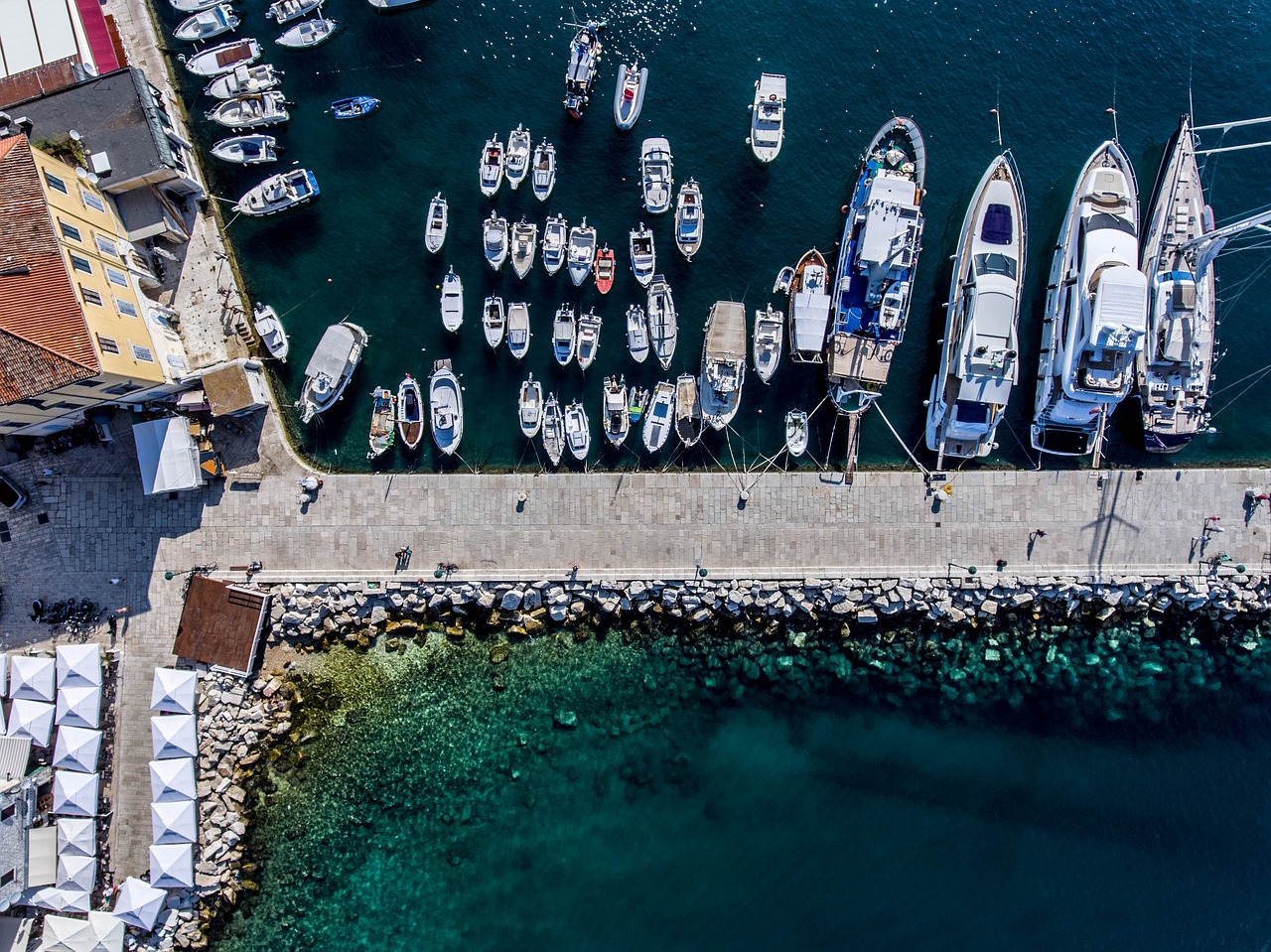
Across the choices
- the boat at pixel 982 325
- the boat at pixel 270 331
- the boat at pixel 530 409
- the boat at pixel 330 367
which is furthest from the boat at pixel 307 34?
the boat at pixel 982 325

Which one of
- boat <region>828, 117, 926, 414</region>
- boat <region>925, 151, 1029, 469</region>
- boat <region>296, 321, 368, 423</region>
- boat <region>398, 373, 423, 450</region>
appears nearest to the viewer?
boat <region>925, 151, 1029, 469</region>

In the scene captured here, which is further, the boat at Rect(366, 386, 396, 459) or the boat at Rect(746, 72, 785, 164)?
the boat at Rect(746, 72, 785, 164)

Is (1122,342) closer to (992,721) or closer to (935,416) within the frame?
(935,416)

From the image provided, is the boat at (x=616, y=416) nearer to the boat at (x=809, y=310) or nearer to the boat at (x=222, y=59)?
the boat at (x=809, y=310)

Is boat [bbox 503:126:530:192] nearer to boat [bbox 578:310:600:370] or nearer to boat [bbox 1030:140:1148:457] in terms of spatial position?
boat [bbox 578:310:600:370]

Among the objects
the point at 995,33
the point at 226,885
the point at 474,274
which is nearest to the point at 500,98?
the point at 474,274

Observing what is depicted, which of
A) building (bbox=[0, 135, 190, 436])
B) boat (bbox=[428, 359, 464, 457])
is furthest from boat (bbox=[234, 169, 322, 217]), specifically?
boat (bbox=[428, 359, 464, 457])
